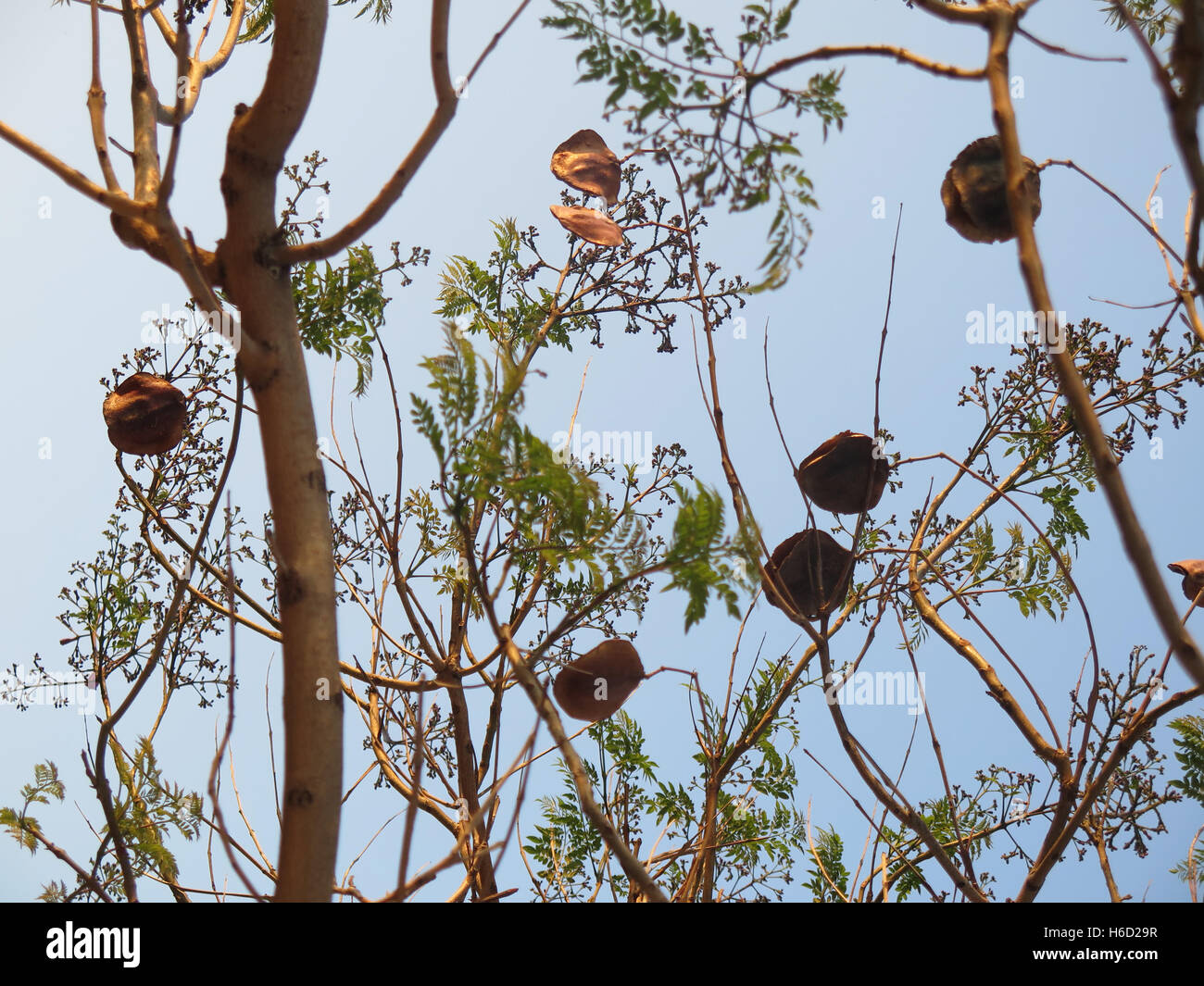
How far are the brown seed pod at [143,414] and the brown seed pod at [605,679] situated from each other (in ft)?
2.61

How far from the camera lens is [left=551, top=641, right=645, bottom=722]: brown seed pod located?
1.23m

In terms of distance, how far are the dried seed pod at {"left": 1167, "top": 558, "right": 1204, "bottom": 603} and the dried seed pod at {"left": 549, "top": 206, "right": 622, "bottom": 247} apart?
1.00 meters

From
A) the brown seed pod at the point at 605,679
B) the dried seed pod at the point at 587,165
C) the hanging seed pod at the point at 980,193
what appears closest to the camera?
the hanging seed pod at the point at 980,193

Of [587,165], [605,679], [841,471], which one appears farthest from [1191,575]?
[587,165]

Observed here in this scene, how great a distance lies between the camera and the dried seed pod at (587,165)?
65.4 inches

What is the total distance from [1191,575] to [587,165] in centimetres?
119

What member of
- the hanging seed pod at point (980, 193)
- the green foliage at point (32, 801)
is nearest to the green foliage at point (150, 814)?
the green foliage at point (32, 801)

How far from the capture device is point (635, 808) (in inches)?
68.9

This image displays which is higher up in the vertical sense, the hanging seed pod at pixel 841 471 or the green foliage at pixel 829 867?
the hanging seed pod at pixel 841 471

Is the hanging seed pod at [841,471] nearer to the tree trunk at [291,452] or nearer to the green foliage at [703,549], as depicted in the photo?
the green foliage at [703,549]

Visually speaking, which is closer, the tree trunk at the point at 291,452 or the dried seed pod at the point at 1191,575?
the tree trunk at the point at 291,452

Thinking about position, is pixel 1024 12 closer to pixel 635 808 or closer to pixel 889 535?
pixel 889 535

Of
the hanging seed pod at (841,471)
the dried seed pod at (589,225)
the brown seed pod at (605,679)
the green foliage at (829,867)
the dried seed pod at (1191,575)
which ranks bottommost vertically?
the green foliage at (829,867)
